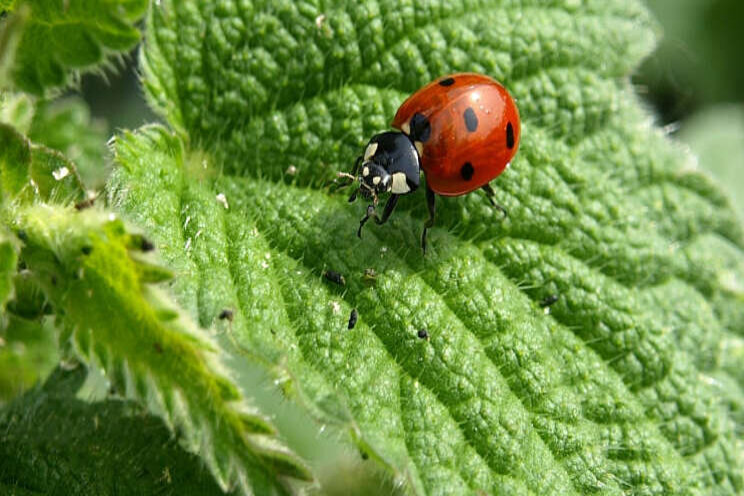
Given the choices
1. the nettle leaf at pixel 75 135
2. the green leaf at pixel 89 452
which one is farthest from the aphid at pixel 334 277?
the nettle leaf at pixel 75 135

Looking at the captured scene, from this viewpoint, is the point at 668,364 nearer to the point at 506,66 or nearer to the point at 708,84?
the point at 506,66

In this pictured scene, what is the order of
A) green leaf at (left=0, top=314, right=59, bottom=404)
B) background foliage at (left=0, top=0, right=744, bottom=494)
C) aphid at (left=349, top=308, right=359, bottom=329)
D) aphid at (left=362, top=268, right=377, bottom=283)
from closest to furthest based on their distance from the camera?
green leaf at (left=0, top=314, right=59, bottom=404) → background foliage at (left=0, top=0, right=744, bottom=494) → aphid at (left=349, top=308, right=359, bottom=329) → aphid at (left=362, top=268, right=377, bottom=283)

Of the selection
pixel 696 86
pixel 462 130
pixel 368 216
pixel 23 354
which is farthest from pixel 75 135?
pixel 696 86

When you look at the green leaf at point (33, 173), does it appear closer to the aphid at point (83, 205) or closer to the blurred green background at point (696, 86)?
the aphid at point (83, 205)

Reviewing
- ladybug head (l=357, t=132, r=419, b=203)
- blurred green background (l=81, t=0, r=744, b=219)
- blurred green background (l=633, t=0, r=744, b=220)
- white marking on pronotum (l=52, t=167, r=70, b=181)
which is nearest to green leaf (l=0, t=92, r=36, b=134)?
white marking on pronotum (l=52, t=167, r=70, b=181)

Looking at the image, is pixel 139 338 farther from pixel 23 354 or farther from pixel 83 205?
pixel 83 205

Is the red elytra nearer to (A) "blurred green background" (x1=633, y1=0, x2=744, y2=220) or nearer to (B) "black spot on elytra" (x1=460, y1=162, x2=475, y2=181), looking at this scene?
(B) "black spot on elytra" (x1=460, y1=162, x2=475, y2=181)
